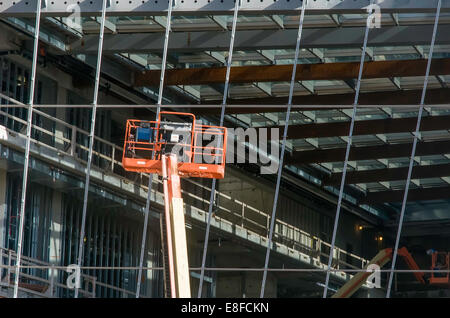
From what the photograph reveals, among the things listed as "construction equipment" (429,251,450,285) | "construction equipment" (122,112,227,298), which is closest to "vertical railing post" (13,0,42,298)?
"construction equipment" (122,112,227,298)

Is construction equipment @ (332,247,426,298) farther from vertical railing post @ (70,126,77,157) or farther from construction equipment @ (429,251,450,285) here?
vertical railing post @ (70,126,77,157)

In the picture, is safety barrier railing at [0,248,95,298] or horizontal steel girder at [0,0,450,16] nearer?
horizontal steel girder at [0,0,450,16]

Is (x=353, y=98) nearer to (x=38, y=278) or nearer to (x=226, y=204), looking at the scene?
(x=226, y=204)

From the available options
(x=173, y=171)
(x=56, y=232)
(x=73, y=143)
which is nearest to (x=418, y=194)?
(x=73, y=143)

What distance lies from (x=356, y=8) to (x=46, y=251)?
11.9 m

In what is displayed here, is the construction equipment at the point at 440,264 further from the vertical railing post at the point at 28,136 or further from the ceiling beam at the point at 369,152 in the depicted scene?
the vertical railing post at the point at 28,136

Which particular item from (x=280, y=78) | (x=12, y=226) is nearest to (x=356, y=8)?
(x=280, y=78)

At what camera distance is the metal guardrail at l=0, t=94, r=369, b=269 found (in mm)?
38156

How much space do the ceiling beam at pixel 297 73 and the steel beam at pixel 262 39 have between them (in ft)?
5.38

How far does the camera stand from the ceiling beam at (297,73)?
122ft

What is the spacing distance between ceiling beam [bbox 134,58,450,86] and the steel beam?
1.64 meters

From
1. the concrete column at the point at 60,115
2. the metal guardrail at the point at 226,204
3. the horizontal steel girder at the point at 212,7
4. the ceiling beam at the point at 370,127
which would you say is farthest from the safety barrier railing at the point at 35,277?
the ceiling beam at the point at 370,127

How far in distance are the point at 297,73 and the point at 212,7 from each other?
480 cm
